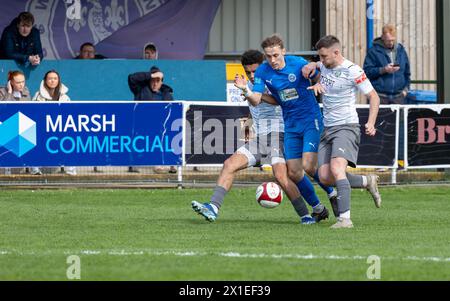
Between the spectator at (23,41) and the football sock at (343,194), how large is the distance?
28.2 feet

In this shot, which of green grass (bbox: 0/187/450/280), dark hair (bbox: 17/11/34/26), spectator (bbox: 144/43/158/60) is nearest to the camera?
green grass (bbox: 0/187/450/280)

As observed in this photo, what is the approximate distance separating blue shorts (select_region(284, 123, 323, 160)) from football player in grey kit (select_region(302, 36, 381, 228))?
7.5 inches

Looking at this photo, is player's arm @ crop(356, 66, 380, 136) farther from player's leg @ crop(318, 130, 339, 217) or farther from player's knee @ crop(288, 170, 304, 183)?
player's knee @ crop(288, 170, 304, 183)

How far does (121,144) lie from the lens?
62.7ft

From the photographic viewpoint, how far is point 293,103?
13836mm

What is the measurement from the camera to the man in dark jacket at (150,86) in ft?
67.7

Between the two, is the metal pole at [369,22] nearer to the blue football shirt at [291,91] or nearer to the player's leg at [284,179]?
the player's leg at [284,179]

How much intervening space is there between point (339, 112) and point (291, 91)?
2.13ft

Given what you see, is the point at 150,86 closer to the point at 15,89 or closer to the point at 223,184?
the point at 15,89

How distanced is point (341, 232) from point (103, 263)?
3586 mm

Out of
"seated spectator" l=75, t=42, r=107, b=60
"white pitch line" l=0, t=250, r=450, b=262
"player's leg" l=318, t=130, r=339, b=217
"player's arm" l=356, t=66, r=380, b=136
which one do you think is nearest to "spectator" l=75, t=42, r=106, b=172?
"seated spectator" l=75, t=42, r=107, b=60

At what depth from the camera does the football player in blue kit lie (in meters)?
13.7

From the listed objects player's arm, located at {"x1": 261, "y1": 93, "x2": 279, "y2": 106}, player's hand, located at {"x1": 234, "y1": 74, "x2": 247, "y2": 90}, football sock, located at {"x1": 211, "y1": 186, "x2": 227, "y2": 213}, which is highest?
player's hand, located at {"x1": 234, "y1": 74, "x2": 247, "y2": 90}
